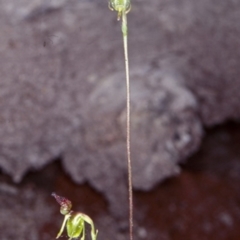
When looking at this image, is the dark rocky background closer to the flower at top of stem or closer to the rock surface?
the rock surface

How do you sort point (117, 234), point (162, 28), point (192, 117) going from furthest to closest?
point (162, 28) < point (192, 117) < point (117, 234)

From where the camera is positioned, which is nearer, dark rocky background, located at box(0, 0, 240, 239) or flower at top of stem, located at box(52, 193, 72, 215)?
flower at top of stem, located at box(52, 193, 72, 215)

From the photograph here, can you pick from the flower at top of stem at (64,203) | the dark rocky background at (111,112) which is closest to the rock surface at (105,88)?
the dark rocky background at (111,112)

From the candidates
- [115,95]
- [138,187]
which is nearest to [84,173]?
[138,187]

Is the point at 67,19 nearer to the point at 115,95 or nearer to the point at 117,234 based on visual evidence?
the point at 115,95

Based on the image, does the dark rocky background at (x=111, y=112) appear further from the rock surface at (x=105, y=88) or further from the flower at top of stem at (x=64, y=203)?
the flower at top of stem at (x=64, y=203)

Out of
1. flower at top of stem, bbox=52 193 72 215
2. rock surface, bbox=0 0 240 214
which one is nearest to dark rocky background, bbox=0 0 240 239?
rock surface, bbox=0 0 240 214

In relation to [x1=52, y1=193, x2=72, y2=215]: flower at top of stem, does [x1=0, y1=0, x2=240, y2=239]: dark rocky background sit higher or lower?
lower

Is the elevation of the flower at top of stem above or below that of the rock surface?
above
